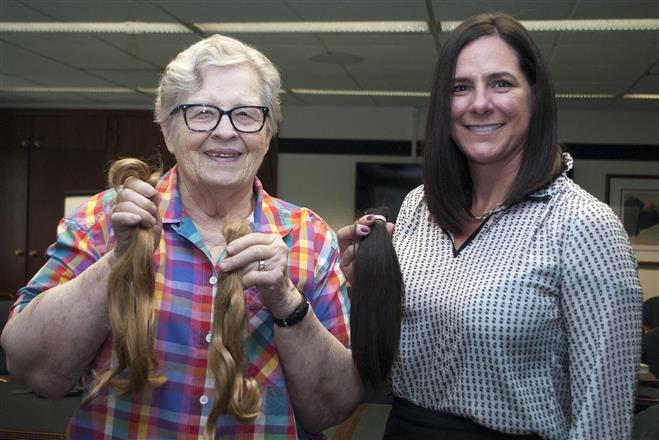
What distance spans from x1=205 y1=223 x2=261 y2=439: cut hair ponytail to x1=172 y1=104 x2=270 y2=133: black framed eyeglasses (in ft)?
0.72

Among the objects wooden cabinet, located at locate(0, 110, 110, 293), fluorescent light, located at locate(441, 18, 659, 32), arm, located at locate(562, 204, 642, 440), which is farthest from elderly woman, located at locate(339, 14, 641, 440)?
wooden cabinet, located at locate(0, 110, 110, 293)

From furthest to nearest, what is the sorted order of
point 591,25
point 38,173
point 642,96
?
1. point 38,173
2. point 642,96
3. point 591,25

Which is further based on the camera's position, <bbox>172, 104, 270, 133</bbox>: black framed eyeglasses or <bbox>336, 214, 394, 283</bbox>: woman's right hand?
<bbox>336, 214, 394, 283</bbox>: woman's right hand

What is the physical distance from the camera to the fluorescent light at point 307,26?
16.1 ft

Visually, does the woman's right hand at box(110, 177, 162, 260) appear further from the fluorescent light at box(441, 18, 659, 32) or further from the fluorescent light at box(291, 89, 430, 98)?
the fluorescent light at box(291, 89, 430, 98)

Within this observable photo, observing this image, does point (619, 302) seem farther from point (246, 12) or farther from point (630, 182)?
point (630, 182)

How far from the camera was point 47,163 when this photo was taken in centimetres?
942

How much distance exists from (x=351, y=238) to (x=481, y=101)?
406 mm

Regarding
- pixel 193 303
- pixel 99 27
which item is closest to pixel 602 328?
pixel 193 303

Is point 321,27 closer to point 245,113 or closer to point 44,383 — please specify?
point 245,113

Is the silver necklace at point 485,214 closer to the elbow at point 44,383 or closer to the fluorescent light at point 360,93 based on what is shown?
the elbow at point 44,383

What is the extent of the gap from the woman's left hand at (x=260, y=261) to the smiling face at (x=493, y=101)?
1.71 ft

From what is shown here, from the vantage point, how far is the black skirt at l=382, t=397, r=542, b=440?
1.46 m

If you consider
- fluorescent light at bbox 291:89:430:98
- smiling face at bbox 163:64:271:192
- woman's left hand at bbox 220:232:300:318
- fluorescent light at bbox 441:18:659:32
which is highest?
fluorescent light at bbox 291:89:430:98
